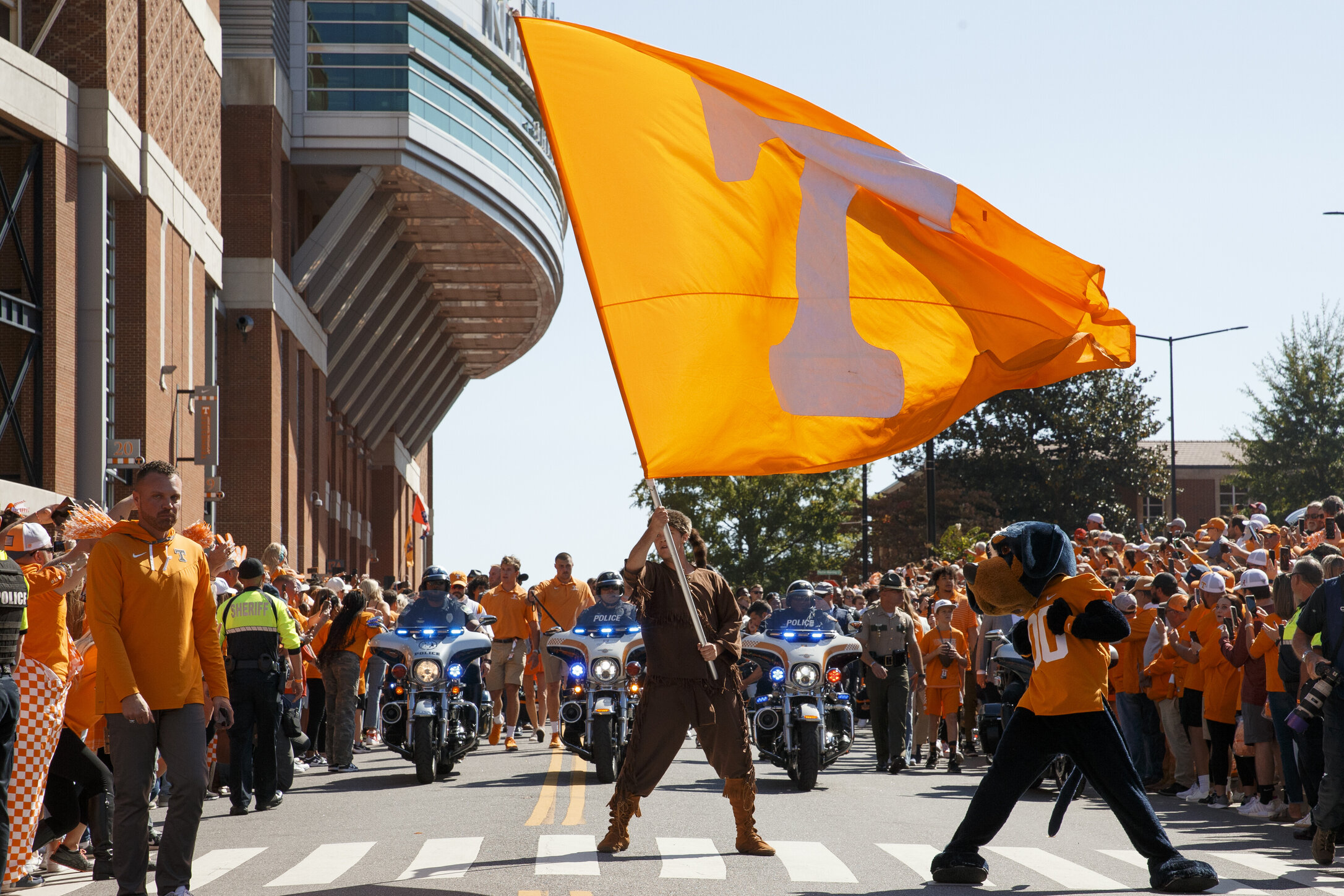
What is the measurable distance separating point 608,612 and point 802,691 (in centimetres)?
219

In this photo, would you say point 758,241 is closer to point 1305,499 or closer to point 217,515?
point 217,515

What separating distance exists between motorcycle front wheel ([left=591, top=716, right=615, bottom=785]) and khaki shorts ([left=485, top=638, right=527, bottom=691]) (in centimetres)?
526

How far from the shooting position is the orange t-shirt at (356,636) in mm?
17062

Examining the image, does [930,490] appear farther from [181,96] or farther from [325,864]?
[325,864]

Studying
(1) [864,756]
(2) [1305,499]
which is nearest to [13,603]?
(1) [864,756]

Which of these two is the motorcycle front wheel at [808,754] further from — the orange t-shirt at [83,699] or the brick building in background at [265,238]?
the brick building in background at [265,238]

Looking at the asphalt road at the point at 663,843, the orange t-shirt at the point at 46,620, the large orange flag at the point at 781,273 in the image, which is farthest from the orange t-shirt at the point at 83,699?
the large orange flag at the point at 781,273

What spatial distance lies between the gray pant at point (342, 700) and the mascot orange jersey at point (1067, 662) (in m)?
9.48

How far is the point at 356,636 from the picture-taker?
17.8 m

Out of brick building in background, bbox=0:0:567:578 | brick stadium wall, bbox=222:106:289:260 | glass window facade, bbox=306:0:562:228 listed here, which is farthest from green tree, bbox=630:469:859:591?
brick stadium wall, bbox=222:106:289:260

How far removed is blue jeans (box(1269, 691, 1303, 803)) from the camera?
12.4m

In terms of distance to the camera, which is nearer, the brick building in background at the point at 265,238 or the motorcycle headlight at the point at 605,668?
the motorcycle headlight at the point at 605,668

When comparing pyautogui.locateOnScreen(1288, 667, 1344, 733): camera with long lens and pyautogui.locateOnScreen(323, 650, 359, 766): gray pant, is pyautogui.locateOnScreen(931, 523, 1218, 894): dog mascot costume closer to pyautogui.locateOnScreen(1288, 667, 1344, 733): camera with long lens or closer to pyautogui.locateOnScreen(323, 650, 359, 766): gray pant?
pyautogui.locateOnScreen(1288, 667, 1344, 733): camera with long lens

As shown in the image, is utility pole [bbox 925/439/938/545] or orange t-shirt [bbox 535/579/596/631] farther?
utility pole [bbox 925/439/938/545]
